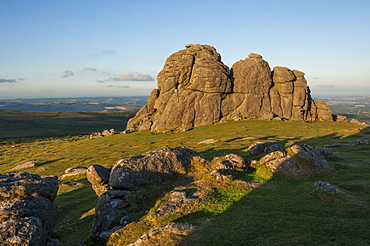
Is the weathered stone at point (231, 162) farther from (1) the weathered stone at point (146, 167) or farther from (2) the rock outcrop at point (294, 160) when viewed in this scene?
(1) the weathered stone at point (146, 167)

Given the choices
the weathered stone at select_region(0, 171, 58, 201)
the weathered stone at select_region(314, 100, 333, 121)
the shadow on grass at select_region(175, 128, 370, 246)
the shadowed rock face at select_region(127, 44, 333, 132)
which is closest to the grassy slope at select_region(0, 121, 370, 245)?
the shadow on grass at select_region(175, 128, 370, 246)

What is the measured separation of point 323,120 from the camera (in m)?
117

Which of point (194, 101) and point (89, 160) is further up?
point (194, 101)

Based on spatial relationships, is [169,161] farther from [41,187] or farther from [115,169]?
[41,187]

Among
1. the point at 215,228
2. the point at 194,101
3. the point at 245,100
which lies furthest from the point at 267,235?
the point at 245,100

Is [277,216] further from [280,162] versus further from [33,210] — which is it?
[33,210]

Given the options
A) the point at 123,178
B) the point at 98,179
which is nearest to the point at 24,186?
the point at 123,178

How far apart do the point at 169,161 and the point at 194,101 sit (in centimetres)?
8260

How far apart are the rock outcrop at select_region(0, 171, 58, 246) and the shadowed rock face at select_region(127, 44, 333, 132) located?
273 feet

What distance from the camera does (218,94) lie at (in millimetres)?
110062

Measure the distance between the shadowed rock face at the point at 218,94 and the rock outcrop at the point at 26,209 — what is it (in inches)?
3281

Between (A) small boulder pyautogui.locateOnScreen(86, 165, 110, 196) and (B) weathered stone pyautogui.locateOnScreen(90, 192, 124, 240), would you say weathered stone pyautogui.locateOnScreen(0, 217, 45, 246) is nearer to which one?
(B) weathered stone pyautogui.locateOnScreen(90, 192, 124, 240)

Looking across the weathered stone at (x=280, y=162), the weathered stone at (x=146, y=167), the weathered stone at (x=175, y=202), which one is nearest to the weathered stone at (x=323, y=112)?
the weathered stone at (x=280, y=162)

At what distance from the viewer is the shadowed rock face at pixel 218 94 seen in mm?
106562
